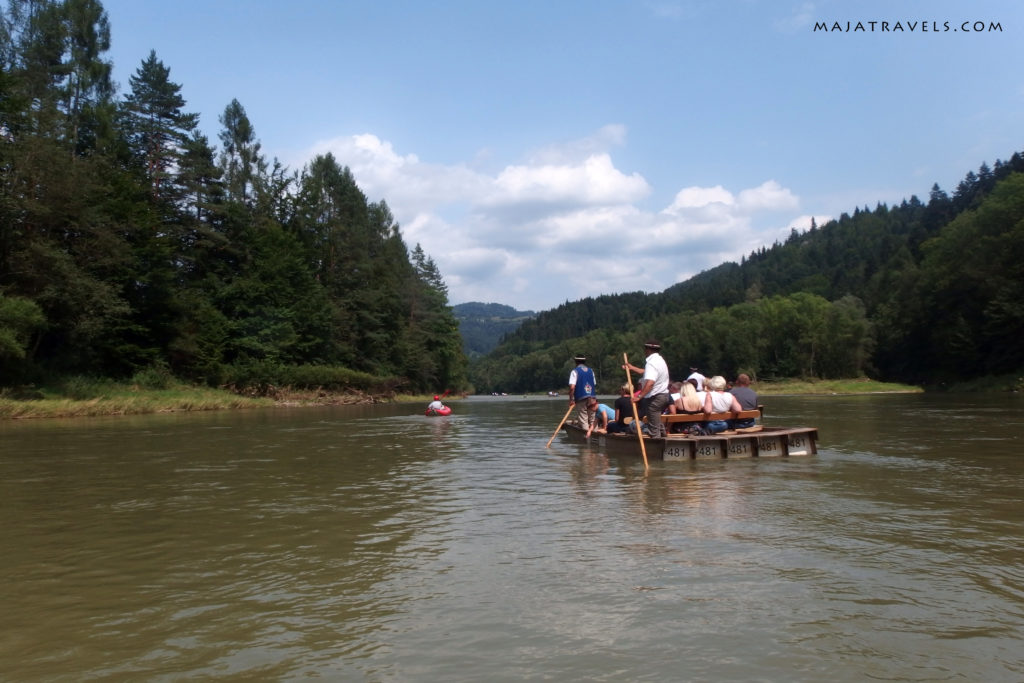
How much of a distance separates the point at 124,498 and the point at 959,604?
10004 millimetres

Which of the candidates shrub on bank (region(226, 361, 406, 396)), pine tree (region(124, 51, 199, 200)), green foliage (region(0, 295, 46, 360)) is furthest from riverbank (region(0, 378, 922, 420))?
pine tree (region(124, 51, 199, 200))

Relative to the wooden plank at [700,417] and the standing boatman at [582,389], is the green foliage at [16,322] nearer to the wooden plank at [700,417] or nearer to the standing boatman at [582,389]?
the standing boatman at [582,389]

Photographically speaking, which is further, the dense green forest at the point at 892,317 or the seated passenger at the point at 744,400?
the dense green forest at the point at 892,317

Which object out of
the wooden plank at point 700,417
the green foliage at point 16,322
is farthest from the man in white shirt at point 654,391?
the green foliage at point 16,322

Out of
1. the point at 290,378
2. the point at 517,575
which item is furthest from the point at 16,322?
the point at 517,575

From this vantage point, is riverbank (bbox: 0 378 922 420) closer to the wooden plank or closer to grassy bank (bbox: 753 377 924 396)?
the wooden plank

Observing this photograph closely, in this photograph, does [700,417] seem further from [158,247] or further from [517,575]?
[158,247]

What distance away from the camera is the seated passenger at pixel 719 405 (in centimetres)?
1481

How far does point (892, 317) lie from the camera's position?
9531cm

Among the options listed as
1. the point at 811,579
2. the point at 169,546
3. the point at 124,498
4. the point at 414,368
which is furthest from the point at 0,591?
the point at 414,368

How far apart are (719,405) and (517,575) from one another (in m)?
10.2

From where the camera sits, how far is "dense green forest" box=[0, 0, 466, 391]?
34.2m

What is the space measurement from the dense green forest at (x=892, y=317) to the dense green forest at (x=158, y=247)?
185ft

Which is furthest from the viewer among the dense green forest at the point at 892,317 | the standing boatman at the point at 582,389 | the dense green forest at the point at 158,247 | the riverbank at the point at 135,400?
the dense green forest at the point at 892,317
